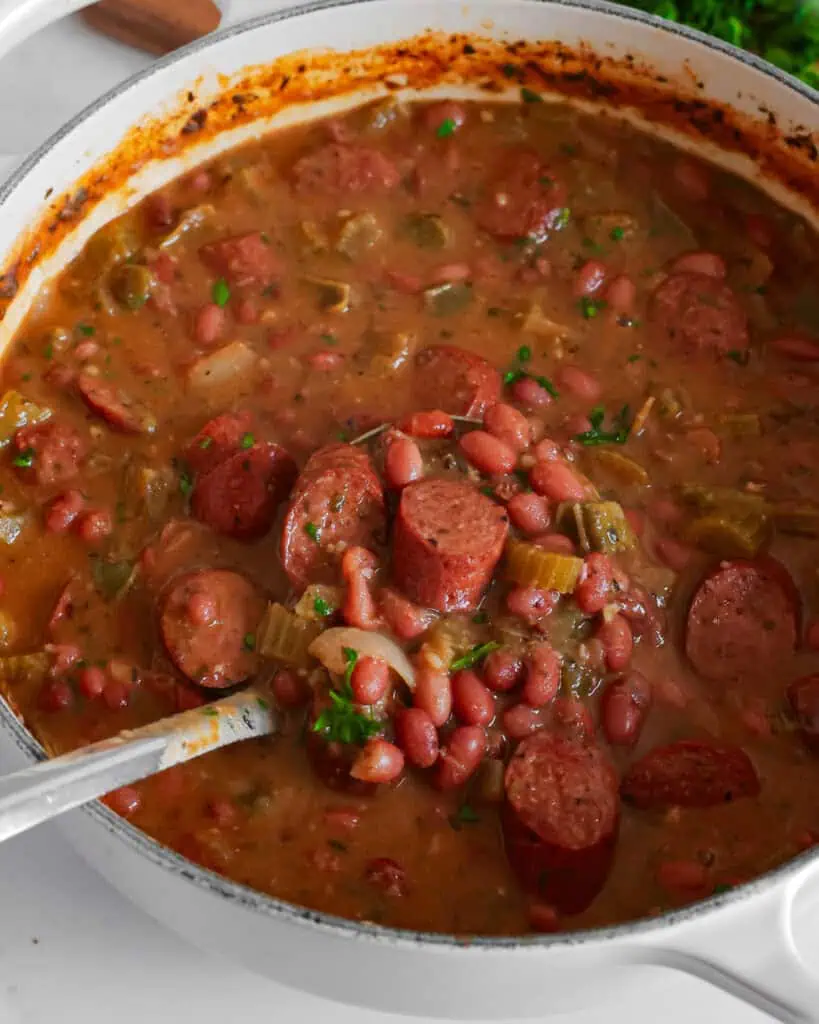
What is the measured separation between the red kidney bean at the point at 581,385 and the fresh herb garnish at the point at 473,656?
855 mm

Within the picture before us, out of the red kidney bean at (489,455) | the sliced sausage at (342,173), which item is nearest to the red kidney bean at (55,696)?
the red kidney bean at (489,455)

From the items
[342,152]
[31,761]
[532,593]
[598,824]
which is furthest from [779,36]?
[31,761]

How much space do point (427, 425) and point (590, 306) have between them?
760 millimetres

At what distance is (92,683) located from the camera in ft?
9.73

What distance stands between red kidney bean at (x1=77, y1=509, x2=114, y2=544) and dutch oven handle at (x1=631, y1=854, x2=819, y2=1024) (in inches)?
68.7

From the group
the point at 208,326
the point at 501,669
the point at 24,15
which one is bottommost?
the point at 501,669

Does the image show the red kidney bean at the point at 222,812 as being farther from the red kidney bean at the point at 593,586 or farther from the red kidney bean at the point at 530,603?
the red kidney bean at the point at 593,586

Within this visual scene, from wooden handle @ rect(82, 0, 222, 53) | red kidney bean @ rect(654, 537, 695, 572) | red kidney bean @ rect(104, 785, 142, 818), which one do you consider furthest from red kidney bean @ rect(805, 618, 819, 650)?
wooden handle @ rect(82, 0, 222, 53)

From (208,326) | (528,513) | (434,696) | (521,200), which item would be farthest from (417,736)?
(521,200)

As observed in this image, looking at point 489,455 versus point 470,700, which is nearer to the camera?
point 470,700

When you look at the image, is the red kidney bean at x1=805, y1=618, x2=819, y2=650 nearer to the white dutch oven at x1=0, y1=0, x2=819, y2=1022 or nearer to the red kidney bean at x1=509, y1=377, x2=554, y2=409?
the white dutch oven at x1=0, y1=0, x2=819, y2=1022

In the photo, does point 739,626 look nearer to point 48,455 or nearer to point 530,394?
point 530,394

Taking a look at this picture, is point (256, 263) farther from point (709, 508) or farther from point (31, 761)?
point (31, 761)

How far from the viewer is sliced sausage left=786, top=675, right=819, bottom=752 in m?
2.91
